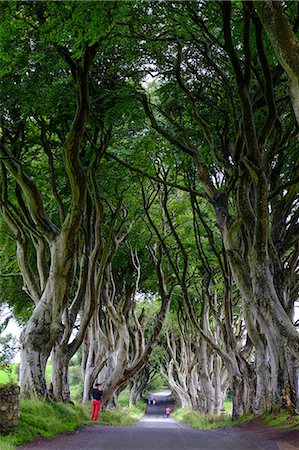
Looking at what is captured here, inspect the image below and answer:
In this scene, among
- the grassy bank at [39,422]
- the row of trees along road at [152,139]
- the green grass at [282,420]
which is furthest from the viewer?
the green grass at [282,420]

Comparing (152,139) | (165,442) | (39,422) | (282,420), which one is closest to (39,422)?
(39,422)

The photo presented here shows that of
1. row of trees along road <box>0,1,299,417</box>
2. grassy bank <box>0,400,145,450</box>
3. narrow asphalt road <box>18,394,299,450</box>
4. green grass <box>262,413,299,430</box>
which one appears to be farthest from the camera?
green grass <box>262,413,299,430</box>

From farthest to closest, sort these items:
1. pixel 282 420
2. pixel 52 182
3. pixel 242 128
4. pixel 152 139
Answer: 1. pixel 152 139
2. pixel 52 182
3. pixel 242 128
4. pixel 282 420

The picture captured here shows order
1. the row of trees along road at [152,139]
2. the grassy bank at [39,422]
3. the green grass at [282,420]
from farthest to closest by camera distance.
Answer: the green grass at [282,420]
the row of trees along road at [152,139]
the grassy bank at [39,422]

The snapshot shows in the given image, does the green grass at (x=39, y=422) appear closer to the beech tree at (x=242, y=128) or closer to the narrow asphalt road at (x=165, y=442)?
the narrow asphalt road at (x=165, y=442)

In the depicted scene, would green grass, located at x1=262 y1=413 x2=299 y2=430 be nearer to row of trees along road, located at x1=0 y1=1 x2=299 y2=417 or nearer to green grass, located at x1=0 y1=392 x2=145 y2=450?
row of trees along road, located at x1=0 y1=1 x2=299 y2=417

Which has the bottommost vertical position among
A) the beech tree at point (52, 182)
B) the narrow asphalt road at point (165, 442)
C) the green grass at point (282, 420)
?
the narrow asphalt road at point (165, 442)

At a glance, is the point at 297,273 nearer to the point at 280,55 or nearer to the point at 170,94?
the point at 170,94

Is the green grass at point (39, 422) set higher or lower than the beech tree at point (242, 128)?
lower

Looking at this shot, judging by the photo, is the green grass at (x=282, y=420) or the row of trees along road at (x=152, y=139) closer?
the row of trees along road at (x=152, y=139)

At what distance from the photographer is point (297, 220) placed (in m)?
14.6

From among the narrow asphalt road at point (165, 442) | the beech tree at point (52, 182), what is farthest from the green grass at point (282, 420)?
the beech tree at point (52, 182)

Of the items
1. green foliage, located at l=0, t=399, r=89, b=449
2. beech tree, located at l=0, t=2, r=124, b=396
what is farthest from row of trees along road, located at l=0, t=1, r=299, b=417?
green foliage, located at l=0, t=399, r=89, b=449

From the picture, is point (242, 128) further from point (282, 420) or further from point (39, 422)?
point (39, 422)
